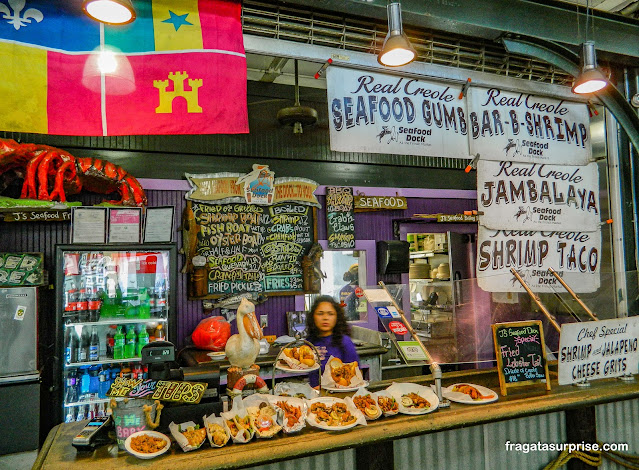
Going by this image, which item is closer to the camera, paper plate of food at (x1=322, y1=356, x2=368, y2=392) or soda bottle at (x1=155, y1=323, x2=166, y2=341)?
paper plate of food at (x1=322, y1=356, x2=368, y2=392)

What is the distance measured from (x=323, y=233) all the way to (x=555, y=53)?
373 centimetres

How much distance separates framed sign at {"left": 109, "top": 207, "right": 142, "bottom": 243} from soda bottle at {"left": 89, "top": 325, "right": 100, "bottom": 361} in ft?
3.46

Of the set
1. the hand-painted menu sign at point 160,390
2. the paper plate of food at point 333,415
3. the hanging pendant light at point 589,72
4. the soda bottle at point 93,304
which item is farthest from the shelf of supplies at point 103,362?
the hanging pendant light at point 589,72

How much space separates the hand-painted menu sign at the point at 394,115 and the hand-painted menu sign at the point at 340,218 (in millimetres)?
2943

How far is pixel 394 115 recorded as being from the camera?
344cm

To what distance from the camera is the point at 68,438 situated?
2346 mm

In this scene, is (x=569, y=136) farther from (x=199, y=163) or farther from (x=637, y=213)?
(x=199, y=163)

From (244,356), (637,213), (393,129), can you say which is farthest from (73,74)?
(637,213)

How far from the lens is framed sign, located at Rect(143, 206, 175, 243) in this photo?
5059 mm

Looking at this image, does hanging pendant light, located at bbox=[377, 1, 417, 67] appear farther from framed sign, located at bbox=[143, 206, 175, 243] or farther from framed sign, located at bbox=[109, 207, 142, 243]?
framed sign, located at bbox=[109, 207, 142, 243]

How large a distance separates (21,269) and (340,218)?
3.99m

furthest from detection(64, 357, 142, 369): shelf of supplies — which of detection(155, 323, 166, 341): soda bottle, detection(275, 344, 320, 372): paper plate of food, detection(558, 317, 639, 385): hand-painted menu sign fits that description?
detection(558, 317, 639, 385): hand-painted menu sign

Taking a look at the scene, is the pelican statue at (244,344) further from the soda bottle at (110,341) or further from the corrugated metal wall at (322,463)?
the soda bottle at (110,341)

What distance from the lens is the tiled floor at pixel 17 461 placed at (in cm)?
424
